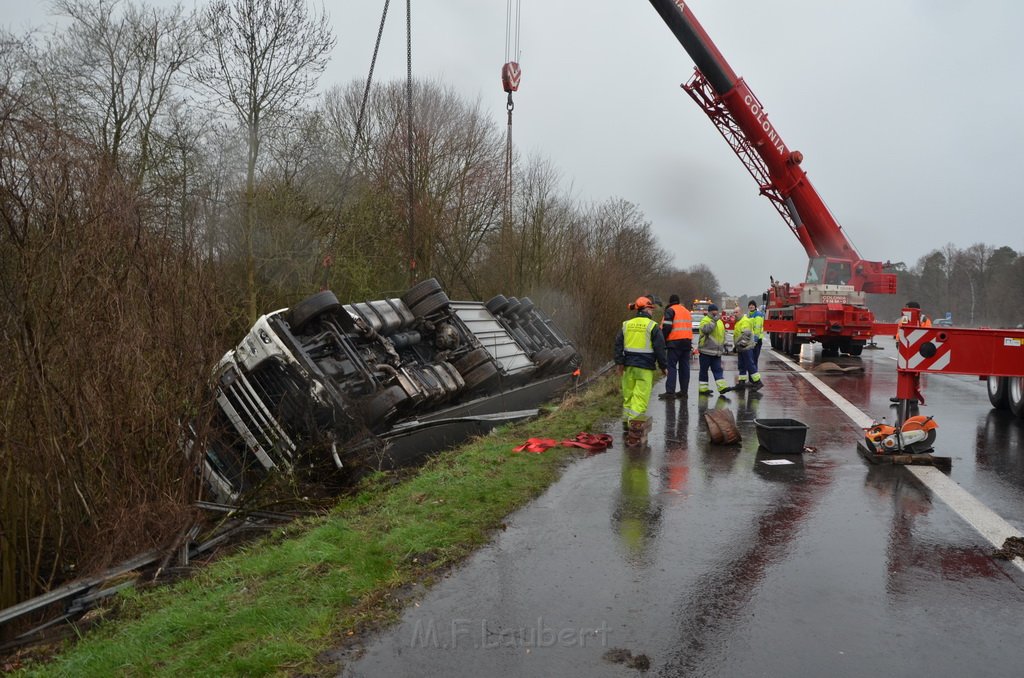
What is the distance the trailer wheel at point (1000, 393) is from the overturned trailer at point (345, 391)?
21.6ft

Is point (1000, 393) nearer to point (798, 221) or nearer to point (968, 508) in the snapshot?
point (968, 508)

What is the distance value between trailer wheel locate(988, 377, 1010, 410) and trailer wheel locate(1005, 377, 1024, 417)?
0.08 metres

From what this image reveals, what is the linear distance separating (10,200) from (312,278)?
12.0 m

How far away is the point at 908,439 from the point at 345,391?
5671 mm

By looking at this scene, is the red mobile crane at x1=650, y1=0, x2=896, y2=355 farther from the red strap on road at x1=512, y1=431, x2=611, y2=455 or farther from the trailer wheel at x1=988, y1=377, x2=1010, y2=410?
the red strap on road at x1=512, y1=431, x2=611, y2=455

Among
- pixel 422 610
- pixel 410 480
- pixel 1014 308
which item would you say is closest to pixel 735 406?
pixel 410 480

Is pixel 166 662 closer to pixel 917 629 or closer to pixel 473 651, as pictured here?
pixel 473 651

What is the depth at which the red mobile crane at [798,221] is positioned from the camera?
18250mm

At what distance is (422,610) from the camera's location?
382cm

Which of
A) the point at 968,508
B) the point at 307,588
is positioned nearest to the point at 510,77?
the point at 968,508

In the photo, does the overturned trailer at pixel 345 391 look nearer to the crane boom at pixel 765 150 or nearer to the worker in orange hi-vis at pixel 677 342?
the worker in orange hi-vis at pixel 677 342

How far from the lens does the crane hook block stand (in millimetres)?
16062

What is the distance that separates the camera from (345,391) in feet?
27.3

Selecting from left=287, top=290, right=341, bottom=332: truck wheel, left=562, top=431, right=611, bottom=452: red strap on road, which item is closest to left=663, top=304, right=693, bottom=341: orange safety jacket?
left=562, top=431, right=611, bottom=452: red strap on road
